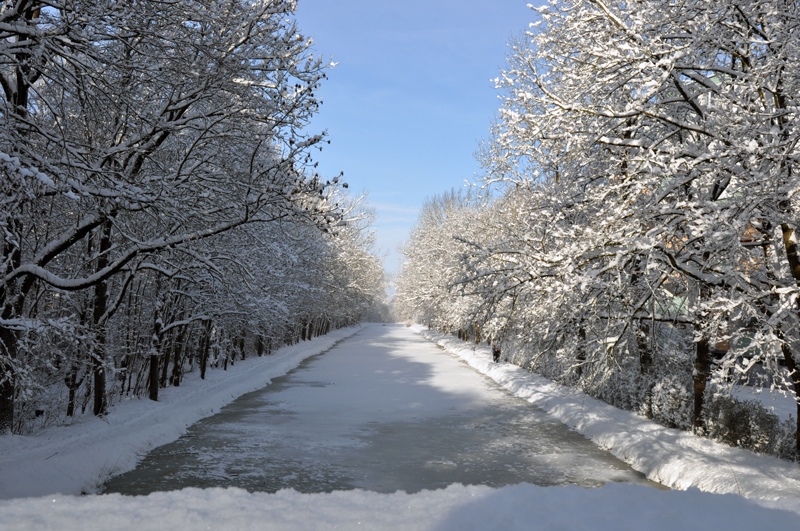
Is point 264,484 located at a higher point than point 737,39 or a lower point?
lower

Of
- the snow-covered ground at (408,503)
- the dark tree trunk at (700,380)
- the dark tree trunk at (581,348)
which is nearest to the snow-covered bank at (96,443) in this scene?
the snow-covered ground at (408,503)

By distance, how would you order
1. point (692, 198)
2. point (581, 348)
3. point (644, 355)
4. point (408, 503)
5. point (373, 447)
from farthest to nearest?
point (644, 355) < point (581, 348) < point (373, 447) < point (692, 198) < point (408, 503)

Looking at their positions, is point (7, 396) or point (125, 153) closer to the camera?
point (7, 396)

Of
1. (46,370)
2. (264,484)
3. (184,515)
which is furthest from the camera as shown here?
(46,370)

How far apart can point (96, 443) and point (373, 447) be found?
5181 millimetres

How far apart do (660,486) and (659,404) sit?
12.5 ft

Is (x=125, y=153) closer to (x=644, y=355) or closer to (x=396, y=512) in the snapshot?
(x=396, y=512)

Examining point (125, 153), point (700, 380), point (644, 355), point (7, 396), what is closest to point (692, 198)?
point (700, 380)

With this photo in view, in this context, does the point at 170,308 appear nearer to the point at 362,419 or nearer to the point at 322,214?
the point at 362,419

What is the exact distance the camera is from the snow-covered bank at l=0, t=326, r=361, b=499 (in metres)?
8.16

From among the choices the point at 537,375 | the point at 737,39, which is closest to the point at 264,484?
the point at 737,39

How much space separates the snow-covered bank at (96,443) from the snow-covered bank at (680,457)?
9034 millimetres

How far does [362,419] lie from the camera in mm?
14805

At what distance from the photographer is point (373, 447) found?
11672 millimetres
